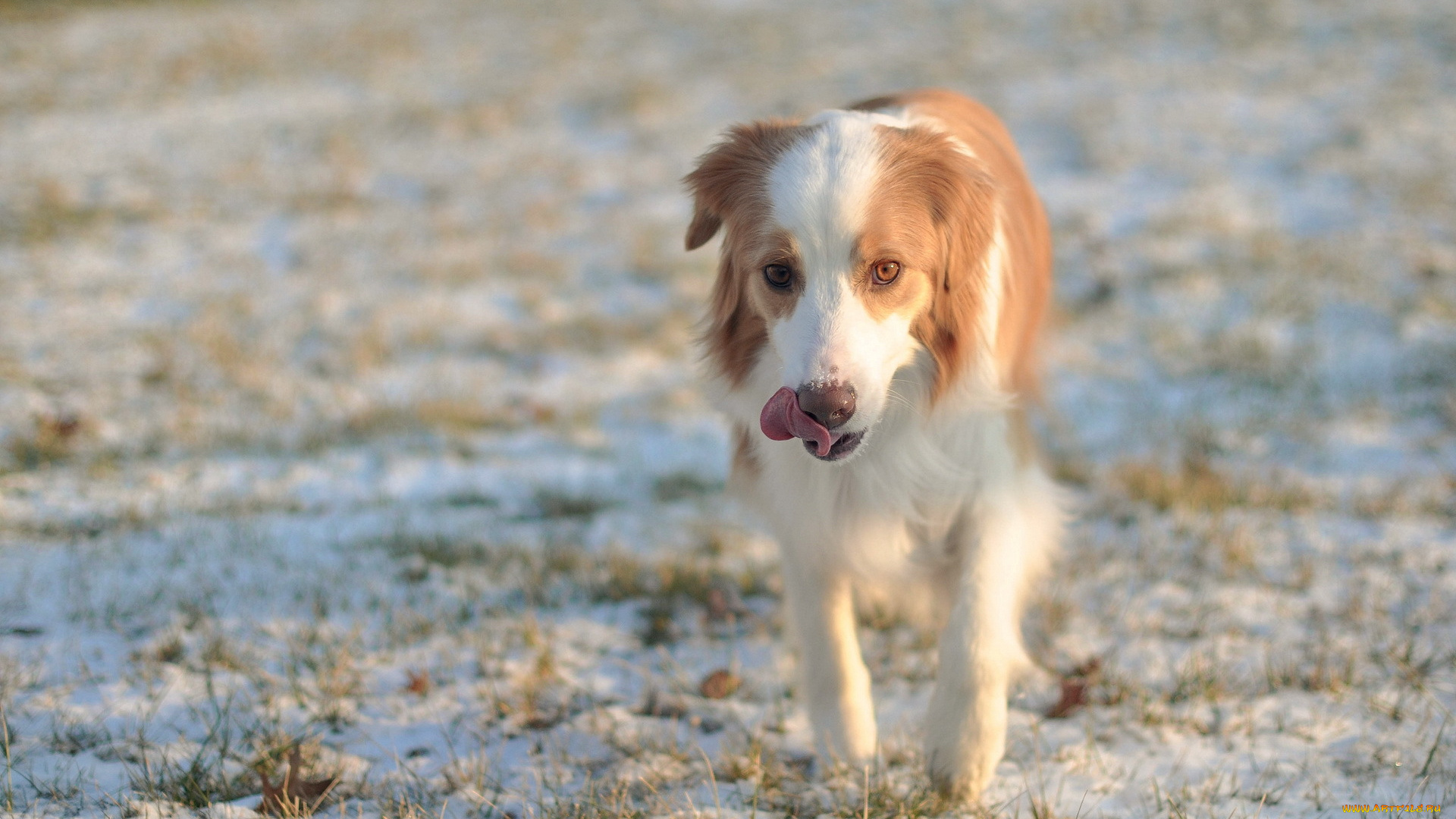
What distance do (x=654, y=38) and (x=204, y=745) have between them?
13.4 meters

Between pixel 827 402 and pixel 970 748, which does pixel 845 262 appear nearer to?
pixel 827 402

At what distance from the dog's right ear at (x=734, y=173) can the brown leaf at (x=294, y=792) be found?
175 centimetres

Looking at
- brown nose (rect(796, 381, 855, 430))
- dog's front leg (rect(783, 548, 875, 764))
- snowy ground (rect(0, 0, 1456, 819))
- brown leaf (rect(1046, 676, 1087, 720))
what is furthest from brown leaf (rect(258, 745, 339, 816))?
brown leaf (rect(1046, 676, 1087, 720))

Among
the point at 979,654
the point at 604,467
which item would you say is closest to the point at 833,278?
the point at 979,654

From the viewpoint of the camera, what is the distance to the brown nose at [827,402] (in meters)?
2.19

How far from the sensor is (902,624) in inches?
132

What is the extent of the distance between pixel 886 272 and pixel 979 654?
3.36ft

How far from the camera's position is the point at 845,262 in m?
2.39

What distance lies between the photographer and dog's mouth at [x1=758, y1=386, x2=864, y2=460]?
2207 millimetres

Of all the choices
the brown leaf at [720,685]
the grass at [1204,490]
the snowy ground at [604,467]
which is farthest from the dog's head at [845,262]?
the grass at [1204,490]

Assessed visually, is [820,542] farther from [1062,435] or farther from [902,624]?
[1062,435]

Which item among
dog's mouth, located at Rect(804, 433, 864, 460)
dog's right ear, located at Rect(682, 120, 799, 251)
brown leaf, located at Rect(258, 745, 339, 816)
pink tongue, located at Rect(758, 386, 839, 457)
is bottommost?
brown leaf, located at Rect(258, 745, 339, 816)

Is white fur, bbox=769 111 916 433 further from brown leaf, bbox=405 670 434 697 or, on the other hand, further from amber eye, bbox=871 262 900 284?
brown leaf, bbox=405 670 434 697

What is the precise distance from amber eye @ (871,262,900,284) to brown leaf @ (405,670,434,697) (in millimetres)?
1810
